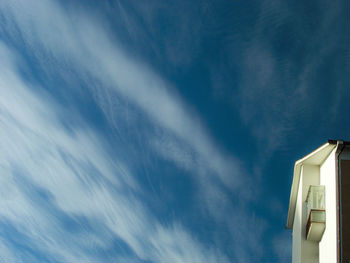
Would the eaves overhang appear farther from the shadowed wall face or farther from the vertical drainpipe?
the shadowed wall face

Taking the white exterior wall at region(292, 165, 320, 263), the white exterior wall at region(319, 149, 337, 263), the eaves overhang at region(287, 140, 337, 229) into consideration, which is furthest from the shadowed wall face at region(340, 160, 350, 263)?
the white exterior wall at region(292, 165, 320, 263)

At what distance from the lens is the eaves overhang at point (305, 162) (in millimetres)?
22906

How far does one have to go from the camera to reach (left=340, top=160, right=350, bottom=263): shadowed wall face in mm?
19348

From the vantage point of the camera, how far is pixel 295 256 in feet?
83.5

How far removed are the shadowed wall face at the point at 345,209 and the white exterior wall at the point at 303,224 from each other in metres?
3.66

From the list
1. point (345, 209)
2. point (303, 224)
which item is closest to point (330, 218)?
point (345, 209)

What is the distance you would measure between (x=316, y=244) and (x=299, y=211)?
2890 millimetres

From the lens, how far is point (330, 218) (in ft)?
69.3

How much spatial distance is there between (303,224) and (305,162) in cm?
405

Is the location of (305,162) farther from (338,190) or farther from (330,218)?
(330,218)

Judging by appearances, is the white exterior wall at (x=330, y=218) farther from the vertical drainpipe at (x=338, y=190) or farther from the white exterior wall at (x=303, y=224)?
the white exterior wall at (x=303, y=224)

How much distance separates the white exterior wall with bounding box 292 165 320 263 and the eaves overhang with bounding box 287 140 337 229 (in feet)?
1.62

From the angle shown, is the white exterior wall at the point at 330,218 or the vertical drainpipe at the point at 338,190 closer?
the vertical drainpipe at the point at 338,190

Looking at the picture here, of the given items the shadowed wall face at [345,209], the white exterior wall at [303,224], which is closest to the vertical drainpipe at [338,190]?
the shadowed wall face at [345,209]
